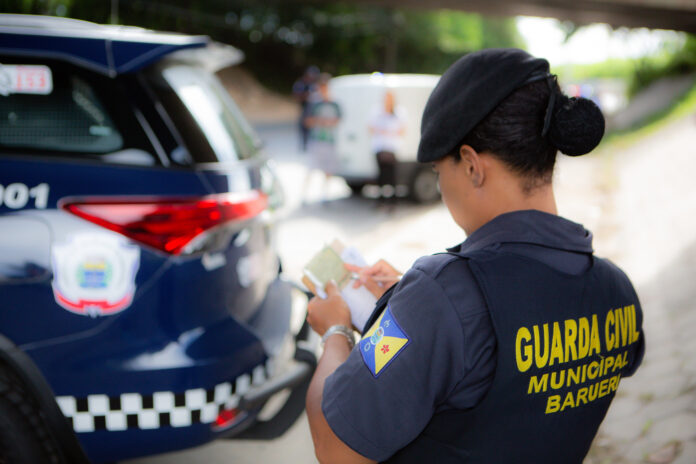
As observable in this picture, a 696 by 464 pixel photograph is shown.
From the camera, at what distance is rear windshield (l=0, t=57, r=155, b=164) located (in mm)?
2332

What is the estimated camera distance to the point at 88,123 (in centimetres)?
236

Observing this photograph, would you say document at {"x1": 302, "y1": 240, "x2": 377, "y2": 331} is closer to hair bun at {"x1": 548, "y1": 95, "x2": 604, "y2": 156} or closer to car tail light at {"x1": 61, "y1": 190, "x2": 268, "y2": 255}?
hair bun at {"x1": 548, "y1": 95, "x2": 604, "y2": 156}

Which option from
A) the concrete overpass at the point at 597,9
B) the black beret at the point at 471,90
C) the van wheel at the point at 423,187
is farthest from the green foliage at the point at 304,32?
the black beret at the point at 471,90

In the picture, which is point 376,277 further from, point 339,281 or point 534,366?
point 534,366

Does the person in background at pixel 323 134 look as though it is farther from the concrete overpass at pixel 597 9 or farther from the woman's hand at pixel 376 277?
the concrete overpass at pixel 597 9

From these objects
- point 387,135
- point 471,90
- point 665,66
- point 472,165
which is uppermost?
point 471,90

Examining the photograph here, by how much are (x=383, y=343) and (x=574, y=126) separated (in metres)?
0.56

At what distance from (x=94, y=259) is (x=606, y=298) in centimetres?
158

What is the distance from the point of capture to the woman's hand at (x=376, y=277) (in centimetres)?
168

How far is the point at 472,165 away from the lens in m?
1.33

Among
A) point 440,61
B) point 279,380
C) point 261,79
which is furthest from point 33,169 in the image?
point 440,61

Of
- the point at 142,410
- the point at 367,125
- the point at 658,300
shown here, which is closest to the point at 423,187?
the point at 367,125

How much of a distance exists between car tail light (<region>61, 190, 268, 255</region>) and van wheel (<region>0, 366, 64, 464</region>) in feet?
2.08

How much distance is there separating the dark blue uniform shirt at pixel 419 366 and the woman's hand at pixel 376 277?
1.24 ft
